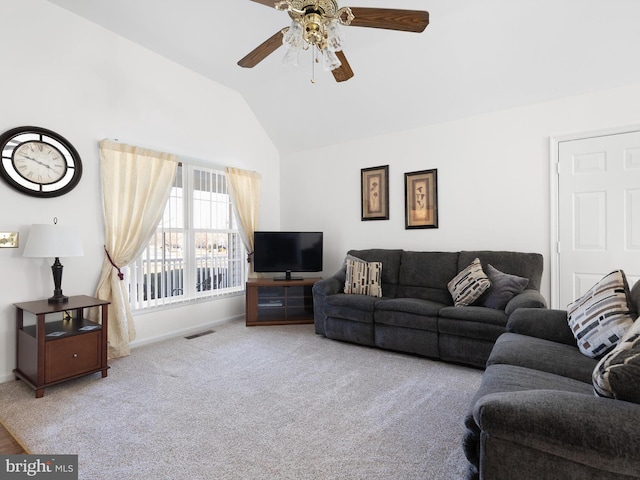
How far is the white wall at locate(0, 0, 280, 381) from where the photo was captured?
271cm

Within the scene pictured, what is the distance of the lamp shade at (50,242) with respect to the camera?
255 cm

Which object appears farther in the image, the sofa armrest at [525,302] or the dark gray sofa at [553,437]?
the sofa armrest at [525,302]

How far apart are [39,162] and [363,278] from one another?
3.33 metres

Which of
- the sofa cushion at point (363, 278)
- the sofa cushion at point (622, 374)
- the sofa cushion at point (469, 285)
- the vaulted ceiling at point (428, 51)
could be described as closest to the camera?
the sofa cushion at point (622, 374)

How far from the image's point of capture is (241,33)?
326 cm

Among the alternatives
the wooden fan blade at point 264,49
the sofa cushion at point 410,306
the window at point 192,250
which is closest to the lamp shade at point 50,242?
the window at point 192,250

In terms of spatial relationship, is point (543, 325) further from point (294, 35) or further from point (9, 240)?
point (9, 240)

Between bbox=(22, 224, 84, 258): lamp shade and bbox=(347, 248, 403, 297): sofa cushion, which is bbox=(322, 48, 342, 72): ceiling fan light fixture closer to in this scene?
bbox=(22, 224, 84, 258): lamp shade

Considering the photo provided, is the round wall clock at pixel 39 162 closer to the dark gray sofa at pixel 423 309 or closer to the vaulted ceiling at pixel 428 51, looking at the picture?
the vaulted ceiling at pixel 428 51

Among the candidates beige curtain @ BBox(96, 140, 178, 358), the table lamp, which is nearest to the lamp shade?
the table lamp

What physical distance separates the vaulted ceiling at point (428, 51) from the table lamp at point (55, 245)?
6.76 feet

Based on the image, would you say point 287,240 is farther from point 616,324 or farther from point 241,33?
point 616,324

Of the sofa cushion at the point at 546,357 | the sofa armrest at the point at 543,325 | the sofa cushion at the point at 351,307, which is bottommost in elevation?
the sofa cushion at the point at 351,307

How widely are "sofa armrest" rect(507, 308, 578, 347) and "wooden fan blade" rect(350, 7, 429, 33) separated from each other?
6.51 ft
